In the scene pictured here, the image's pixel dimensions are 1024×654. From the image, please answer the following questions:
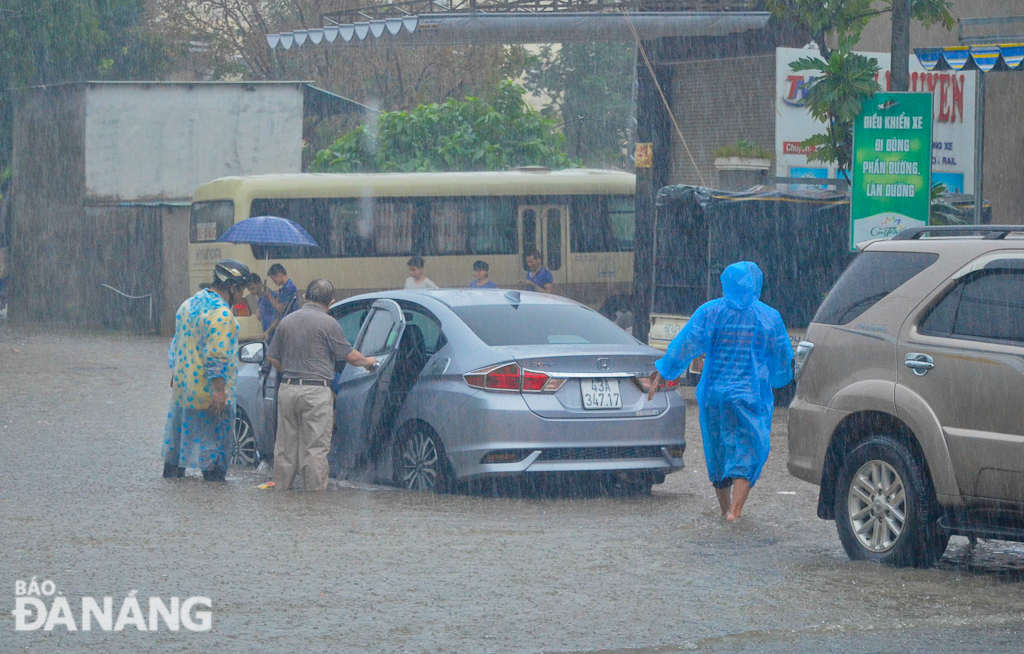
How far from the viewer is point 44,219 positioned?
34312 mm

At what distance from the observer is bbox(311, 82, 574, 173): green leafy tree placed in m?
33.6

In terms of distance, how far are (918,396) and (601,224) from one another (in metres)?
19.0

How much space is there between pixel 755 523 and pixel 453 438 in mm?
2063

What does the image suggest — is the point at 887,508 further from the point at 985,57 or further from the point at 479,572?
the point at 985,57

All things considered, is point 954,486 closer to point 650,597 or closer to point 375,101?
point 650,597

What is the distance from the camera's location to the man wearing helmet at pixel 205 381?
10.6 metres

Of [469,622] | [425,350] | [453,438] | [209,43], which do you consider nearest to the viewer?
[469,622]

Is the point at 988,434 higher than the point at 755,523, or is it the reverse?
the point at 988,434

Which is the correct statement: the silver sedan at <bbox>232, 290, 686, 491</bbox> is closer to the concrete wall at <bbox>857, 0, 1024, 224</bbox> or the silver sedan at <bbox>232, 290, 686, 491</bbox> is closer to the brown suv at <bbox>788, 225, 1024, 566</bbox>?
the brown suv at <bbox>788, 225, 1024, 566</bbox>

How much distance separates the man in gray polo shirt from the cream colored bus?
14.7 metres

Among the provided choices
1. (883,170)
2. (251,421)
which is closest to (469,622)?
(251,421)

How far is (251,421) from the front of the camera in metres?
11.7

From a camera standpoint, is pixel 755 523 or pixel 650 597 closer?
pixel 650 597

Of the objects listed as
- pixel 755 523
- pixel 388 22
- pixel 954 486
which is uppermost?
pixel 388 22
